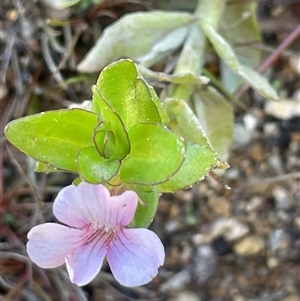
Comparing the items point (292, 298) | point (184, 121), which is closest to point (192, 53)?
point (184, 121)

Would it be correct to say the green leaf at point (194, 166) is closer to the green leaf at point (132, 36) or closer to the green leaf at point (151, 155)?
the green leaf at point (151, 155)

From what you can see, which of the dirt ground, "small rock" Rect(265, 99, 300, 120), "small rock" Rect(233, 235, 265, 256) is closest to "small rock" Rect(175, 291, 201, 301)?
the dirt ground

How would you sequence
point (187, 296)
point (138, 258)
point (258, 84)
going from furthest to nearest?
point (187, 296), point (258, 84), point (138, 258)

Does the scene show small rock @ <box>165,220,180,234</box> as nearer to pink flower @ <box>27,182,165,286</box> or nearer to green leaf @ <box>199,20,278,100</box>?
green leaf @ <box>199,20,278,100</box>

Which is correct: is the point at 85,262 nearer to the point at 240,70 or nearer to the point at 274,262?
the point at 240,70

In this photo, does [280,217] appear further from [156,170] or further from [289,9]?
[156,170]

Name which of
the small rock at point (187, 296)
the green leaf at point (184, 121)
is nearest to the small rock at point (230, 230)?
the small rock at point (187, 296)
